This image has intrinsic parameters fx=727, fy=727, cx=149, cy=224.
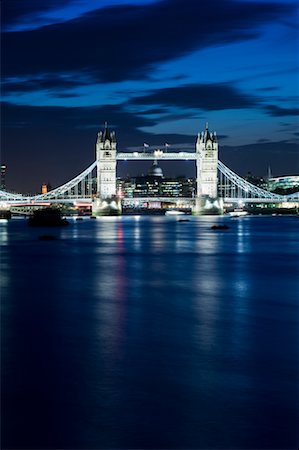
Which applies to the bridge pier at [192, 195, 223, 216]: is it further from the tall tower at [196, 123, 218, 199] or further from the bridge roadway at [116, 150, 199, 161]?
the bridge roadway at [116, 150, 199, 161]

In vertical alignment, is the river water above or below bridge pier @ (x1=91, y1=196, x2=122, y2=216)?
below

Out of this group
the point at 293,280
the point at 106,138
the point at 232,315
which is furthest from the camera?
the point at 106,138

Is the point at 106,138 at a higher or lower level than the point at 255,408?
higher

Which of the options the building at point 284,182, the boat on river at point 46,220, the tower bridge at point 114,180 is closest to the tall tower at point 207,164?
the tower bridge at point 114,180

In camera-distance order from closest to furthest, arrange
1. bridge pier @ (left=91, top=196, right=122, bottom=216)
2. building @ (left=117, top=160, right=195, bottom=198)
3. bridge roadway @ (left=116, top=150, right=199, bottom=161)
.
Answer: bridge roadway @ (left=116, top=150, right=199, bottom=161), bridge pier @ (left=91, top=196, right=122, bottom=216), building @ (left=117, top=160, right=195, bottom=198)

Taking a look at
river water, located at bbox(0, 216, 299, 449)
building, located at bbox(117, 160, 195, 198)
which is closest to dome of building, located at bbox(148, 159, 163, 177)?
building, located at bbox(117, 160, 195, 198)

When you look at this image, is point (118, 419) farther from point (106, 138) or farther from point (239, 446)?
point (106, 138)

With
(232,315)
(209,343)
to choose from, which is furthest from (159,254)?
(209,343)

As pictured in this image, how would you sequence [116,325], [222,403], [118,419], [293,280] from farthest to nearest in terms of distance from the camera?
1. [293,280]
2. [116,325]
3. [222,403]
4. [118,419]
